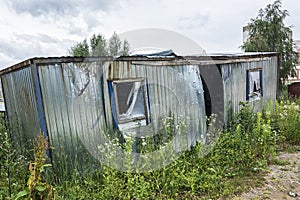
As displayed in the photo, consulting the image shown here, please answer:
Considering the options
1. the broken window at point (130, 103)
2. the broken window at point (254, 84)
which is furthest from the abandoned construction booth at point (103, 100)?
the broken window at point (254, 84)

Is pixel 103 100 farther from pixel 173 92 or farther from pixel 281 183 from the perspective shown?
pixel 281 183

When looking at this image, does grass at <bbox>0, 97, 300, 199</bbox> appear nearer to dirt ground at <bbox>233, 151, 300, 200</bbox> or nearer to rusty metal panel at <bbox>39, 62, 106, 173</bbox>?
dirt ground at <bbox>233, 151, 300, 200</bbox>

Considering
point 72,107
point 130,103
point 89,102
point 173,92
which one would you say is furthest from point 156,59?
A: point 72,107

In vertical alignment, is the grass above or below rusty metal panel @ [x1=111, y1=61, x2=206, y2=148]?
below

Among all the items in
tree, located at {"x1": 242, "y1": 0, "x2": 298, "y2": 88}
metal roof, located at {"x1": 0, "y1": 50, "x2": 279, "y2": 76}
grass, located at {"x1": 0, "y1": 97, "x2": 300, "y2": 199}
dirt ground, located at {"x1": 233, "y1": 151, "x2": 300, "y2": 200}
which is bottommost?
dirt ground, located at {"x1": 233, "y1": 151, "x2": 300, "y2": 200}

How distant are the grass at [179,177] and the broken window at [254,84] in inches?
80.1

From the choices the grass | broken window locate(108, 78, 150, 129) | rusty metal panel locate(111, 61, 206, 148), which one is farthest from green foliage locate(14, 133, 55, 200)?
rusty metal panel locate(111, 61, 206, 148)

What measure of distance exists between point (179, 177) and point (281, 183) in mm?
1664

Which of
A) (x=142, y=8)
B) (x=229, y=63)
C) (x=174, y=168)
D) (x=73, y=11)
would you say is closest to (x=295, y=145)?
(x=229, y=63)

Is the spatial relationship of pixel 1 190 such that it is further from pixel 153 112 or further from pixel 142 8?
pixel 142 8

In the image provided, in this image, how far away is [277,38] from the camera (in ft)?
37.6

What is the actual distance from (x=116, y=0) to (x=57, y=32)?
16.5 ft

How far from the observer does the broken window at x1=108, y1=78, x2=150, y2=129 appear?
11.7 feet

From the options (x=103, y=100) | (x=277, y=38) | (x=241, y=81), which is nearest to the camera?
(x=103, y=100)
